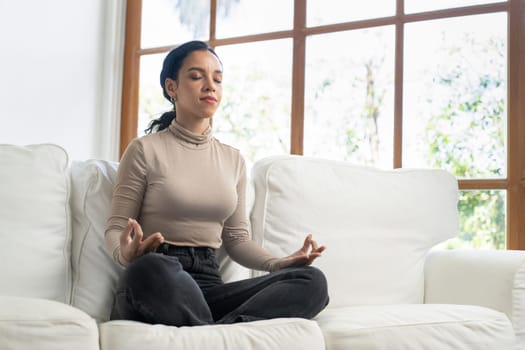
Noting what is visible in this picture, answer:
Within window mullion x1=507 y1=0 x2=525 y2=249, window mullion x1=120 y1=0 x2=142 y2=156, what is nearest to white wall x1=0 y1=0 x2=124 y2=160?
window mullion x1=120 y1=0 x2=142 y2=156

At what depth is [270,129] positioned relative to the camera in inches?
122

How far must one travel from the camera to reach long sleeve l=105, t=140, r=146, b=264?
175cm

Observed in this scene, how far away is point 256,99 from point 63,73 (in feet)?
3.04

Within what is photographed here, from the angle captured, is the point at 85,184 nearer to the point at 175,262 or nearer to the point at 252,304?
the point at 175,262

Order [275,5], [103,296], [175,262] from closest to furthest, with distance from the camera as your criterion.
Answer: [175,262] → [103,296] → [275,5]

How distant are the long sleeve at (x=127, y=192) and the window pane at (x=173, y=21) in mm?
1628

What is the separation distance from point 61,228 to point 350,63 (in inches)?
62.3

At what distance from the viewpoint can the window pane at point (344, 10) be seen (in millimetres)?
2887

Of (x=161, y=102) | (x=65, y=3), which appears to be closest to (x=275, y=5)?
(x=161, y=102)

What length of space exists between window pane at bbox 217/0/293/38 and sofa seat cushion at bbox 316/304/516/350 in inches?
68.4

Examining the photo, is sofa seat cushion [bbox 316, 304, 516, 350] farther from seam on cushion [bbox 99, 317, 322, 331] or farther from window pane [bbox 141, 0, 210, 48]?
window pane [bbox 141, 0, 210, 48]

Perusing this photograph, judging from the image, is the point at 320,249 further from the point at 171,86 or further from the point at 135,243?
the point at 171,86

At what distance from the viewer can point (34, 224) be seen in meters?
1.76

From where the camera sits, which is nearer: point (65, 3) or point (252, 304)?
point (252, 304)
